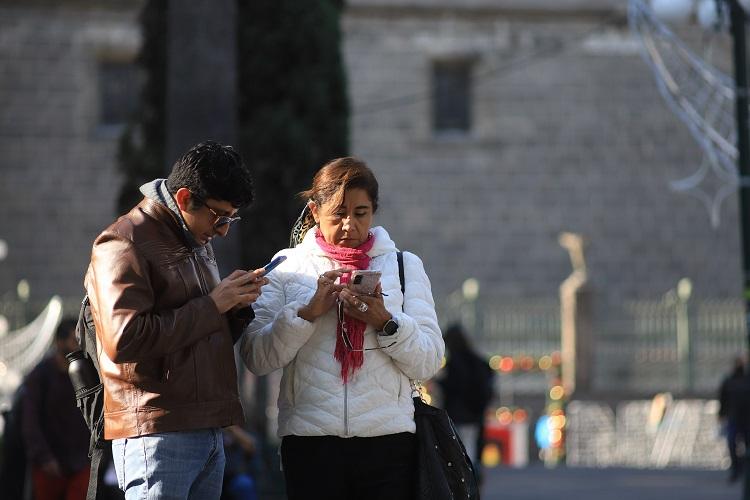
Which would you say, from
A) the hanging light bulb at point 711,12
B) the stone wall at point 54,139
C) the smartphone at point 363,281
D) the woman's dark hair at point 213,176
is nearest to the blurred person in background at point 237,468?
the smartphone at point 363,281

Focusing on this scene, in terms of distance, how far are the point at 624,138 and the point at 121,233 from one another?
71.7ft

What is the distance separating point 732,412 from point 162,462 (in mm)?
12282

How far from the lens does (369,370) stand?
4742 millimetres

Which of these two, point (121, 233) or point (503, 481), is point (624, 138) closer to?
point (503, 481)

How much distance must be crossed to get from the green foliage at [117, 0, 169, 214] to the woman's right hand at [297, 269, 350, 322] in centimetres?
795

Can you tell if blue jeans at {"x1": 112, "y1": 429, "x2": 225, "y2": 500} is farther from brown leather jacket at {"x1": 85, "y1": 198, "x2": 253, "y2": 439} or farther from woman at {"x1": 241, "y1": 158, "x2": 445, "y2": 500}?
woman at {"x1": 241, "y1": 158, "x2": 445, "y2": 500}

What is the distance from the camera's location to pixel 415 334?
15.6ft

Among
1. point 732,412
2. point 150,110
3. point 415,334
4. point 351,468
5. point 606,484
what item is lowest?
point 606,484

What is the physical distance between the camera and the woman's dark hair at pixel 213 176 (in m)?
4.52

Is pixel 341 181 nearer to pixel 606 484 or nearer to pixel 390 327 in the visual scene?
pixel 390 327

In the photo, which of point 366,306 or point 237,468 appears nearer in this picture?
point 366,306

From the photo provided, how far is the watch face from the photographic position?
Result: 4695 millimetres

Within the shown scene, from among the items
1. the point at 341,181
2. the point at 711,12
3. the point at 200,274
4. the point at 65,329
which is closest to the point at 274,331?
the point at 200,274

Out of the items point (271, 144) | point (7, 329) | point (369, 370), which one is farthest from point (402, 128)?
point (369, 370)
